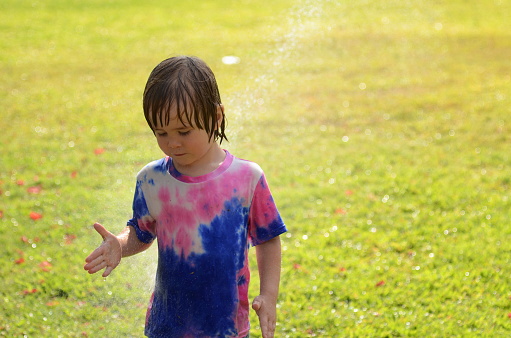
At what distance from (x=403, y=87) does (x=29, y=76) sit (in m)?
5.66

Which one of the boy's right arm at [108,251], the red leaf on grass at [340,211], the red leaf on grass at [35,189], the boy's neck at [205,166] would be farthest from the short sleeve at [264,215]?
the red leaf on grass at [35,189]

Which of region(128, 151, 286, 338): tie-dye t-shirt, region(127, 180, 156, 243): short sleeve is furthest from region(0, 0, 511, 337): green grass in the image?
region(128, 151, 286, 338): tie-dye t-shirt

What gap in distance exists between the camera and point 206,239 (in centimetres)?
231

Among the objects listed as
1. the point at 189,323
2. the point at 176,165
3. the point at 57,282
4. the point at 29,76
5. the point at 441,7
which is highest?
the point at 176,165

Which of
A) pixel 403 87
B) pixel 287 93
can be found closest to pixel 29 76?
pixel 287 93

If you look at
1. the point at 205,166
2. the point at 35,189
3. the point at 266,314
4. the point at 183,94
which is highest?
the point at 183,94

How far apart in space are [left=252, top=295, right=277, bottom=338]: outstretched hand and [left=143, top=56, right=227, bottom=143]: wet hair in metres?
0.60

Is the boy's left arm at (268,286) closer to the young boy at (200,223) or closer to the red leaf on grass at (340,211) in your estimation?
the young boy at (200,223)

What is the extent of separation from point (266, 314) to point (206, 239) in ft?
1.10

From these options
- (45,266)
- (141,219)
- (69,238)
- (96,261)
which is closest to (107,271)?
(96,261)

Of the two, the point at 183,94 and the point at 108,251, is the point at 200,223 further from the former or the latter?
the point at 183,94

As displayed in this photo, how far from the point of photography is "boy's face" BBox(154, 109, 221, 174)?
2.24 metres

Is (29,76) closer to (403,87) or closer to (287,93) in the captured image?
(287,93)

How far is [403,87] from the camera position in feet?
32.0
